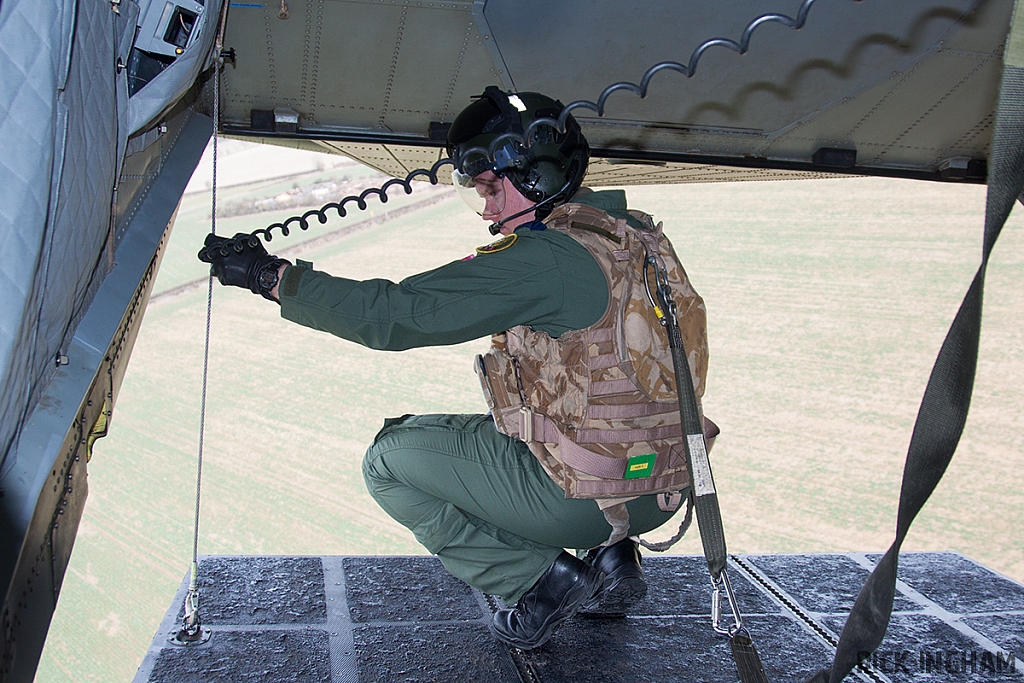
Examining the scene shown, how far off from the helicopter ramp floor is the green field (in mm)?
2383

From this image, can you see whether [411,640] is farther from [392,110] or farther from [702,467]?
[392,110]

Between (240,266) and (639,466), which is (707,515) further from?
(240,266)

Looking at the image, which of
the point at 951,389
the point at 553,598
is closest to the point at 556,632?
the point at 553,598

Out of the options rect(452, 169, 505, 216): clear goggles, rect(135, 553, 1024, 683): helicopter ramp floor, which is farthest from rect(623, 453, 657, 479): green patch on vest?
rect(452, 169, 505, 216): clear goggles

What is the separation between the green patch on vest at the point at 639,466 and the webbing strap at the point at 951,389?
82 centimetres

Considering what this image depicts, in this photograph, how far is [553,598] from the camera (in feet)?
6.29

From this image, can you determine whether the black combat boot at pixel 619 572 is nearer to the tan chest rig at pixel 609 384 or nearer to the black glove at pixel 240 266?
the tan chest rig at pixel 609 384

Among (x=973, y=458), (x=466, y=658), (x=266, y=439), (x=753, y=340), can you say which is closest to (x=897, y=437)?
(x=973, y=458)

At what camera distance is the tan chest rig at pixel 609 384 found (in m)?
1.68

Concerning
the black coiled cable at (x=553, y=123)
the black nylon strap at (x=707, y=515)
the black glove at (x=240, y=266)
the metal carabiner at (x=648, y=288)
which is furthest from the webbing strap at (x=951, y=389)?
the black glove at (x=240, y=266)

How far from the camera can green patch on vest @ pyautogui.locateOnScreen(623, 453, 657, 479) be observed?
69.7 inches

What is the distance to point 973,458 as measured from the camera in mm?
6742

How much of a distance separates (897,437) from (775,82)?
5.81 m

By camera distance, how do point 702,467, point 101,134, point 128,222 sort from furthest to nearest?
point 128,222 → point 702,467 → point 101,134
